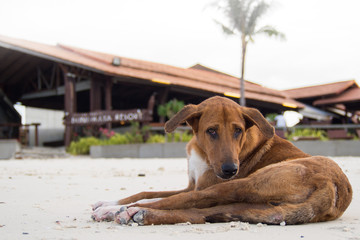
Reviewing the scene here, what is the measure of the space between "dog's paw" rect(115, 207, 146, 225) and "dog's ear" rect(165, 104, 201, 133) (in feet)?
2.91

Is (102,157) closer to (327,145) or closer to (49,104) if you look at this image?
(327,145)

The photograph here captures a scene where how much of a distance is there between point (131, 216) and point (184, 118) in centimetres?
106

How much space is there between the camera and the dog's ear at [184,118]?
364cm

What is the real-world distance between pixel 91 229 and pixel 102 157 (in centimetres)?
1402

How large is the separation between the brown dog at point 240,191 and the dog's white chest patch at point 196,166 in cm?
2

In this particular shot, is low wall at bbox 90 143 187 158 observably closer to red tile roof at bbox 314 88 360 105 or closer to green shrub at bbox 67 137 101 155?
green shrub at bbox 67 137 101 155

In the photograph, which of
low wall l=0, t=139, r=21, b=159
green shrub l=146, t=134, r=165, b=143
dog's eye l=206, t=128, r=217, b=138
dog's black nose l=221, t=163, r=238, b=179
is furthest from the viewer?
low wall l=0, t=139, r=21, b=159

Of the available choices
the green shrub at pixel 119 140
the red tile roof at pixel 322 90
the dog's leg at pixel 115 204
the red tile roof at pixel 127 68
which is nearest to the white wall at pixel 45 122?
the red tile roof at pixel 127 68

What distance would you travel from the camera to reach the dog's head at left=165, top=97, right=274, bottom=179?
333 cm

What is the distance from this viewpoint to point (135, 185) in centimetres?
646

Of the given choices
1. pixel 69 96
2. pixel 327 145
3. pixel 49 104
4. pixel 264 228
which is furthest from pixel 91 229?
pixel 49 104

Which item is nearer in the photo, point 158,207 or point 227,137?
point 158,207

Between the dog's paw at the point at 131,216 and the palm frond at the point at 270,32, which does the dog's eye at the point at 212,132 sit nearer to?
the dog's paw at the point at 131,216

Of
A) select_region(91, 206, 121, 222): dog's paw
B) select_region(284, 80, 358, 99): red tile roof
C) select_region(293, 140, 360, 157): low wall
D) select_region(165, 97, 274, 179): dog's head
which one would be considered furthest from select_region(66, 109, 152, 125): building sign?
select_region(284, 80, 358, 99): red tile roof
